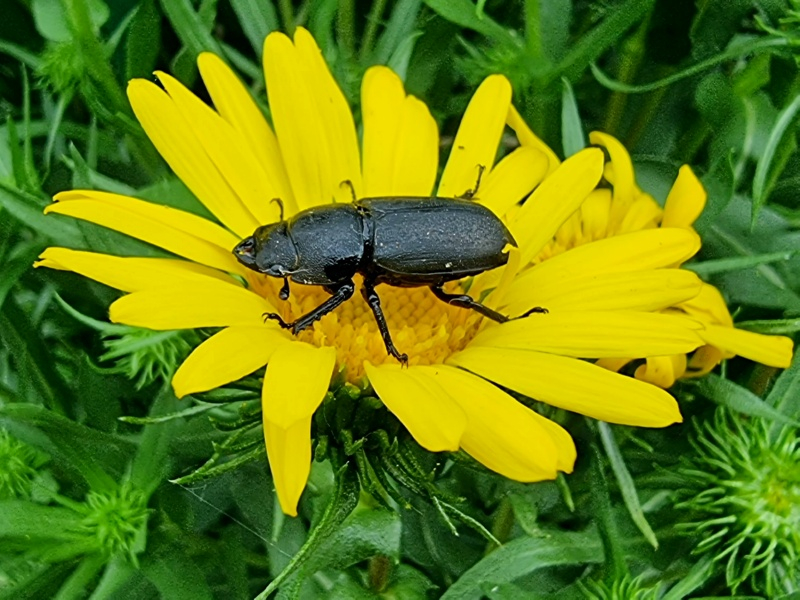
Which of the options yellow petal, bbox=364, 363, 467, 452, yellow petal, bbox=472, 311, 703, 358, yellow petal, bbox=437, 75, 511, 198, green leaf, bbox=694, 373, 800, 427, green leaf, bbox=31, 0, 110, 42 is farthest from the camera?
green leaf, bbox=31, 0, 110, 42

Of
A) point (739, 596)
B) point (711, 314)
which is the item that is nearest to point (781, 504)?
point (739, 596)

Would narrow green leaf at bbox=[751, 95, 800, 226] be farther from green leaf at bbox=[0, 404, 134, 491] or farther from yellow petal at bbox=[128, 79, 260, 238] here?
green leaf at bbox=[0, 404, 134, 491]

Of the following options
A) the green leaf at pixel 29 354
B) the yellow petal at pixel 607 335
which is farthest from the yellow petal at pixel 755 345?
the green leaf at pixel 29 354

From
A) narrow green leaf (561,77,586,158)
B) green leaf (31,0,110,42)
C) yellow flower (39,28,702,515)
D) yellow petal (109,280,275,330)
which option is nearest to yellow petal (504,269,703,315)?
yellow flower (39,28,702,515)

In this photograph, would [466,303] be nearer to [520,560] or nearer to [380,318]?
[380,318]

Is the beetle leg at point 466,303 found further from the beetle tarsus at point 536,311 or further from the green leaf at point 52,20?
the green leaf at point 52,20

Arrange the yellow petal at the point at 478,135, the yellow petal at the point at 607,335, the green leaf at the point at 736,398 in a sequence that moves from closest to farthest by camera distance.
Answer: the yellow petal at the point at 607,335, the green leaf at the point at 736,398, the yellow petal at the point at 478,135
